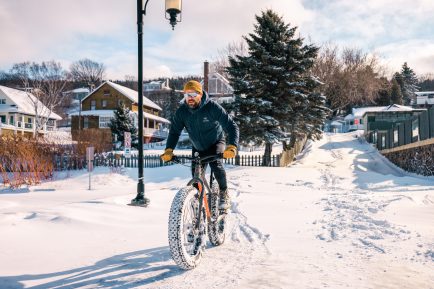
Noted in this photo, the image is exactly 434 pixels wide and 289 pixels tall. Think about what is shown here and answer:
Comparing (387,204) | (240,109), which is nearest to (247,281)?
(387,204)

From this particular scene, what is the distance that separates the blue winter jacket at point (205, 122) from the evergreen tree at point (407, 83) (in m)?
106

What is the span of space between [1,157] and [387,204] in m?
16.8

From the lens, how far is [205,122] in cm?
411

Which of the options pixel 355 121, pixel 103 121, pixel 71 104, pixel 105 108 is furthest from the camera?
pixel 71 104

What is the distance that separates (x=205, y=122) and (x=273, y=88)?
55.7 feet

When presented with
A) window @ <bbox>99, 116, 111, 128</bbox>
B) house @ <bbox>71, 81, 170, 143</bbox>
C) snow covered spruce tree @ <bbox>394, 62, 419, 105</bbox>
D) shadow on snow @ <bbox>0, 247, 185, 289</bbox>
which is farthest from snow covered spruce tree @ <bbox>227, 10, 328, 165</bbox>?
snow covered spruce tree @ <bbox>394, 62, 419, 105</bbox>

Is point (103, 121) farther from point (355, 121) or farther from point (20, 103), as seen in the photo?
point (355, 121)

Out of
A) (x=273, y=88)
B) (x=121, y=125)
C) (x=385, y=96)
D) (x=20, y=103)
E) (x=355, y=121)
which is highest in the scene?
(x=385, y=96)

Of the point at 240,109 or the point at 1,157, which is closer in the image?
the point at 1,157

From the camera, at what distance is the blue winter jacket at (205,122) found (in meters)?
4.12

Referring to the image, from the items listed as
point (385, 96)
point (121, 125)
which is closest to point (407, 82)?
point (385, 96)

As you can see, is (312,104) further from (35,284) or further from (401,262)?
(35,284)

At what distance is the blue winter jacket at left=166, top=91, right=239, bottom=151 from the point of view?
412cm

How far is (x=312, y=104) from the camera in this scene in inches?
849
